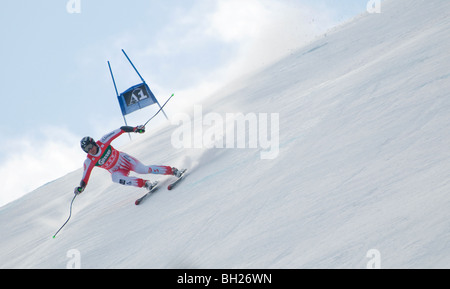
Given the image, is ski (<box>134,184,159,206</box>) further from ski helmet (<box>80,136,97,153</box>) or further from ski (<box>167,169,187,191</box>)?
ski helmet (<box>80,136,97,153</box>)

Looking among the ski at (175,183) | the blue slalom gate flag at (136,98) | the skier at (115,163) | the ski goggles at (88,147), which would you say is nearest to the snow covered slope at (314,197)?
the ski at (175,183)

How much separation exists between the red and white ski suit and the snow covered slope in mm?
404

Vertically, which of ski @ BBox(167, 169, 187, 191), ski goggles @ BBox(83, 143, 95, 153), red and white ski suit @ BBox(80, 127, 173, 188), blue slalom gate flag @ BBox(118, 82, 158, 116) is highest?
ski goggles @ BBox(83, 143, 95, 153)

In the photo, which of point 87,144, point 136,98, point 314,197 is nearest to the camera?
point 314,197

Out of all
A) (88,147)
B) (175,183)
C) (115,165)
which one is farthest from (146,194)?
(88,147)

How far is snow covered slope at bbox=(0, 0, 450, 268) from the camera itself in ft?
9.27

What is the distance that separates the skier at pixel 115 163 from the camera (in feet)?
20.0

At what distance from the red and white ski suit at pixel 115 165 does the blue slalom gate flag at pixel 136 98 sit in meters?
5.87

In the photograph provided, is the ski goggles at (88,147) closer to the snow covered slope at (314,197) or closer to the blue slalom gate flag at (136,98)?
the snow covered slope at (314,197)

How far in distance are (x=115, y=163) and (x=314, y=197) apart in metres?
3.77

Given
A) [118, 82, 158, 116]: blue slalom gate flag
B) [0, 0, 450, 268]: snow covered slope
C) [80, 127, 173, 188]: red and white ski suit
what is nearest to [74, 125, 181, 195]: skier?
[80, 127, 173, 188]: red and white ski suit

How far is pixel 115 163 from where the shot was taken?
6309 millimetres

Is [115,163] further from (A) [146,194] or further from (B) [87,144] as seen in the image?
(A) [146,194]
